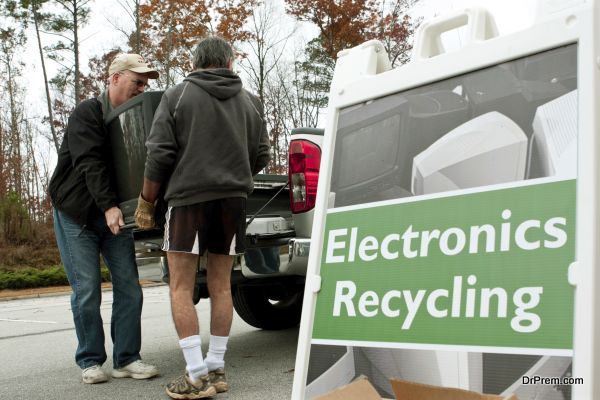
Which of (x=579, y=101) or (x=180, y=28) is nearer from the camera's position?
(x=579, y=101)

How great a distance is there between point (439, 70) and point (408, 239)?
484mm

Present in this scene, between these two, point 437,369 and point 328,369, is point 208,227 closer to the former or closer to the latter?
point 328,369

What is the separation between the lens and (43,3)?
22.7 meters

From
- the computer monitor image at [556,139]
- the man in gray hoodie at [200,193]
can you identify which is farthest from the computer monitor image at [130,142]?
the computer monitor image at [556,139]

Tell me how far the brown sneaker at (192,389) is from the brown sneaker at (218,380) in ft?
0.46

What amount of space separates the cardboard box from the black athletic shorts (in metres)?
1.51

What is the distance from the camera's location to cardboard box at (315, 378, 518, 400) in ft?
5.28

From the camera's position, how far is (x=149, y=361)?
14.8 ft

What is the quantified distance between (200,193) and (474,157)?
1.76m

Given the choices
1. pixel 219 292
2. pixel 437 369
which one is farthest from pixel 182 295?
pixel 437 369

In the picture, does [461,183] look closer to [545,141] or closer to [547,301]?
[545,141]

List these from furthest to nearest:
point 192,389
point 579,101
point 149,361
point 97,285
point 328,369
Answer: point 149,361, point 97,285, point 192,389, point 328,369, point 579,101

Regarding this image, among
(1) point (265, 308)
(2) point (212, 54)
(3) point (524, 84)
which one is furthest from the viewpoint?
(1) point (265, 308)

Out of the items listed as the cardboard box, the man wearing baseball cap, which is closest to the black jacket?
the man wearing baseball cap
